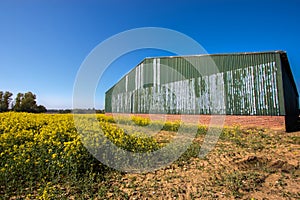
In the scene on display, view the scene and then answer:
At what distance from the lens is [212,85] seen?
1328 cm

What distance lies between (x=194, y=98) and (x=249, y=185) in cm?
1043

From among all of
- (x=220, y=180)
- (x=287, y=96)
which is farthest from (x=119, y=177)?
(x=287, y=96)

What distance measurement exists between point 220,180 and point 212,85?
33.0 ft

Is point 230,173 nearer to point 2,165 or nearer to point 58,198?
point 58,198

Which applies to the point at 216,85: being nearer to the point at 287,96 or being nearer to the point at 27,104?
the point at 287,96

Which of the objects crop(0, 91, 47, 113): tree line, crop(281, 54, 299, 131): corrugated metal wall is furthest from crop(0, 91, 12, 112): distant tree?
crop(281, 54, 299, 131): corrugated metal wall

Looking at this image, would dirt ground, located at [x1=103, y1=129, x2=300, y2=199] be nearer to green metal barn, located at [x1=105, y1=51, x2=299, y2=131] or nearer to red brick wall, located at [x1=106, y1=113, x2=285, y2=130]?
red brick wall, located at [x1=106, y1=113, x2=285, y2=130]

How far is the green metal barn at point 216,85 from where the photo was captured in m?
Result: 11.3

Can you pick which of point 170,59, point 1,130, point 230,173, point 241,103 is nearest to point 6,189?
point 1,130

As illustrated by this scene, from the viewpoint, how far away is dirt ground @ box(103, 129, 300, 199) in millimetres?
3461

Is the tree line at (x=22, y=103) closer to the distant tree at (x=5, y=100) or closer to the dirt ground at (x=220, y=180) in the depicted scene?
the distant tree at (x=5, y=100)

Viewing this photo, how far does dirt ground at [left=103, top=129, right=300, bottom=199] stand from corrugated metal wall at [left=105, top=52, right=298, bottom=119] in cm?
630

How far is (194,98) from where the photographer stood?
13969mm

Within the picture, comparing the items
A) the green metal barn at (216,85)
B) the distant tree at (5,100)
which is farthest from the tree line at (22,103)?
the green metal barn at (216,85)
